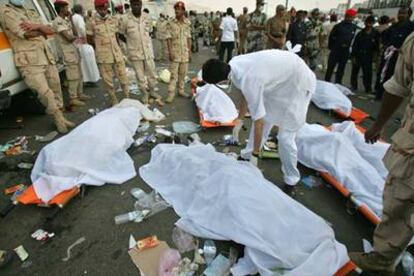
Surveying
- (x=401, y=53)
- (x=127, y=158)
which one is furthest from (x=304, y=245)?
(x=127, y=158)

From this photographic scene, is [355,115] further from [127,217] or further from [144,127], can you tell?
[127,217]

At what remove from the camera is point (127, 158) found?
310 cm

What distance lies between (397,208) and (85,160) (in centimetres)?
270

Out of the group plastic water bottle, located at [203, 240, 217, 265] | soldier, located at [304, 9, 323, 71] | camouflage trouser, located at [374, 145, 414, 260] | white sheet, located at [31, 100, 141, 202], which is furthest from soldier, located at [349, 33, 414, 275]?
soldier, located at [304, 9, 323, 71]

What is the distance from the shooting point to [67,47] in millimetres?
4699

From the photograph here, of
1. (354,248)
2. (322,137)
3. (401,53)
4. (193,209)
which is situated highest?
(401,53)

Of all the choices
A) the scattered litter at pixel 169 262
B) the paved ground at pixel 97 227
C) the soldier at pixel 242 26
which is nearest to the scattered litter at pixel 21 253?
the paved ground at pixel 97 227

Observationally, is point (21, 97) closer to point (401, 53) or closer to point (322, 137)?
point (322, 137)

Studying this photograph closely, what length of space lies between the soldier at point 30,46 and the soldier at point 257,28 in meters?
5.66

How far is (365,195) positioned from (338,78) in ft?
15.6

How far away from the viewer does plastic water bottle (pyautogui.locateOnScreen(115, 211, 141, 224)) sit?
2355 mm

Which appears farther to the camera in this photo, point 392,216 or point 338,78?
point 338,78

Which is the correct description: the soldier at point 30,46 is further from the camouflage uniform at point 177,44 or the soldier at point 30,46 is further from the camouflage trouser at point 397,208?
the camouflage trouser at point 397,208


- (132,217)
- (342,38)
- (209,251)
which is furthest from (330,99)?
(132,217)
